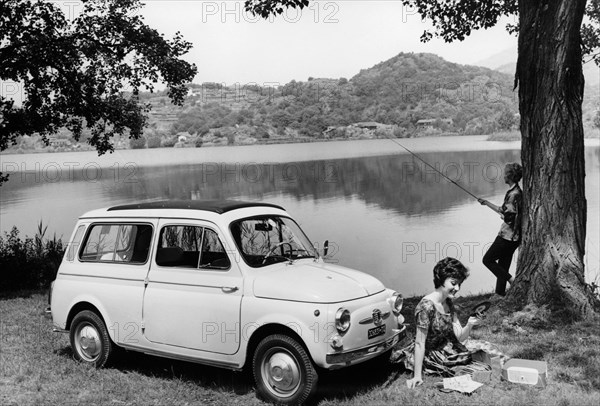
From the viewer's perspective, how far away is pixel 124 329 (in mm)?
7680

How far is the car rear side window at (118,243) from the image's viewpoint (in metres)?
7.93

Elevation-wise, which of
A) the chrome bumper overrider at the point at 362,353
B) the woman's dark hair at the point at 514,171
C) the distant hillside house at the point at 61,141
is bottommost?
the chrome bumper overrider at the point at 362,353

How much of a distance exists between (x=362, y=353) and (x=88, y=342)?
12.3 feet

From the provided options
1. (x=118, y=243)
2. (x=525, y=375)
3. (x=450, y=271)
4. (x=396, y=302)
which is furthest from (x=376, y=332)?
(x=118, y=243)

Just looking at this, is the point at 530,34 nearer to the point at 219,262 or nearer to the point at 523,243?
the point at 523,243

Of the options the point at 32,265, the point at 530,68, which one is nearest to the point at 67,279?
the point at 530,68

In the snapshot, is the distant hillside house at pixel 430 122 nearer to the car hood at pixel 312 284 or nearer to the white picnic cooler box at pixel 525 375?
the car hood at pixel 312 284

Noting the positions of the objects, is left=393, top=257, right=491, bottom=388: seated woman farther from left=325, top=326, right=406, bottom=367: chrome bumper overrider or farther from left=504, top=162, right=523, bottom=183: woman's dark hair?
left=504, top=162, right=523, bottom=183: woman's dark hair

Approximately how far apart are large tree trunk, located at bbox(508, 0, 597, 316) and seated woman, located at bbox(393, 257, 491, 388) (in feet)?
9.41

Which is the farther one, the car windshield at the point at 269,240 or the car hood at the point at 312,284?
the car windshield at the point at 269,240

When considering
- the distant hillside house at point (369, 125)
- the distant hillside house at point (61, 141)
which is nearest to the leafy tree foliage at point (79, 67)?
the distant hillside house at point (61, 141)

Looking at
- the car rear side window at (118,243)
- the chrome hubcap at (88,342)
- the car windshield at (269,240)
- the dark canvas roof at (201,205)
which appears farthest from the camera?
the chrome hubcap at (88,342)

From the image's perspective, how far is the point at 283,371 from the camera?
6410mm

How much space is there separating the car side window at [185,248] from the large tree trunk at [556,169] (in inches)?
185
